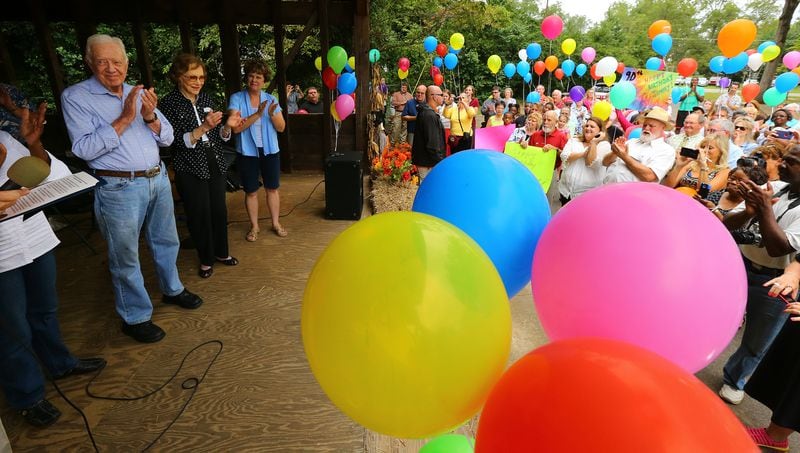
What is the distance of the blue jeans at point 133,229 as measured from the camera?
241cm

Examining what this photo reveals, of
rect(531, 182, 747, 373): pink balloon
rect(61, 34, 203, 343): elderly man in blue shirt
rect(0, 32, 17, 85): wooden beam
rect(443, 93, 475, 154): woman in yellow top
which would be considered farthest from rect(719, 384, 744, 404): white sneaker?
rect(0, 32, 17, 85): wooden beam

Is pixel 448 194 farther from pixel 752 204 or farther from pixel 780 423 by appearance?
pixel 780 423

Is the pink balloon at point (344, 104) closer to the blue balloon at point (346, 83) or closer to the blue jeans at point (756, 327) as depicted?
the blue balloon at point (346, 83)

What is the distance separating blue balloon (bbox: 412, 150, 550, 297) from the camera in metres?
1.56

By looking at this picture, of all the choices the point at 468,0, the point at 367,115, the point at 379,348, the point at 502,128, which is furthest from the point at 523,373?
the point at 468,0

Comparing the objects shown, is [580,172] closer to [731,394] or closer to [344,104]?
[731,394]

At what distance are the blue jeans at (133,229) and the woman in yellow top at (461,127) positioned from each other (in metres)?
4.49

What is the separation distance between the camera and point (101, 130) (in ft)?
7.38

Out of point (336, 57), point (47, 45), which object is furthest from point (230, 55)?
point (47, 45)

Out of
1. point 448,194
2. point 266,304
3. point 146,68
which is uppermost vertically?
point 146,68

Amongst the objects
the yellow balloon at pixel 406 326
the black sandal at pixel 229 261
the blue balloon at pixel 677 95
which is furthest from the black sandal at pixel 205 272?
the blue balloon at pixel 677 95

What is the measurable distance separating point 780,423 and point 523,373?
225cm

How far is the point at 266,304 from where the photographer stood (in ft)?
10.7

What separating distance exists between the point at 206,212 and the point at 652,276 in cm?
313
